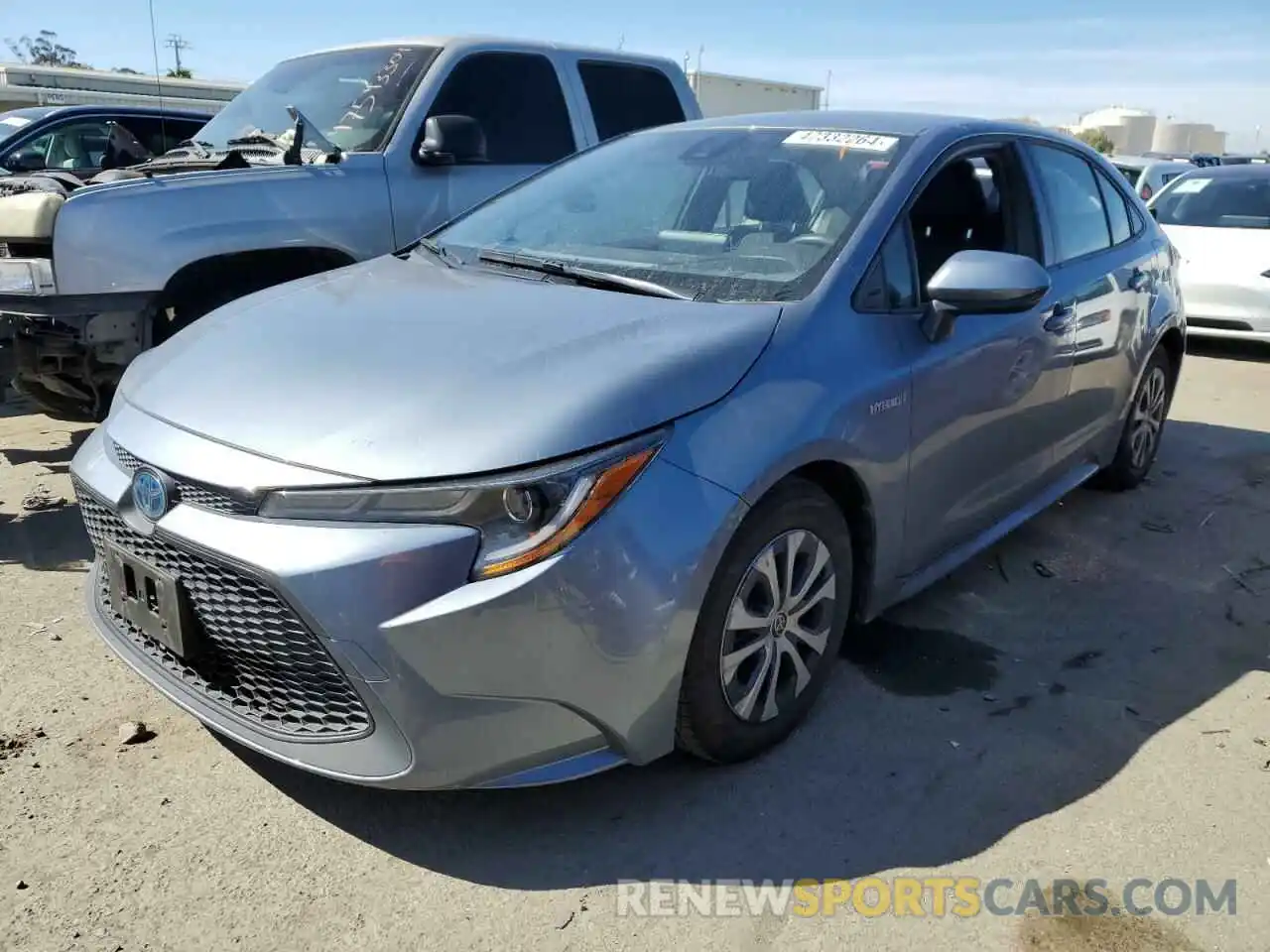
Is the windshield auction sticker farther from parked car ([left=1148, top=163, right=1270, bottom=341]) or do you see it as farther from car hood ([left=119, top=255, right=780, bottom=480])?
parked car ([left=1148, top=163, right=1270, bottom=341])

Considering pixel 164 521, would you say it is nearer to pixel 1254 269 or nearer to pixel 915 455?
pixel 915 455

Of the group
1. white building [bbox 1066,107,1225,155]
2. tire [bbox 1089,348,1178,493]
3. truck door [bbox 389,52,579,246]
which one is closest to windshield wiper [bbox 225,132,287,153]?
truck door [bbox 389,52,579,246]

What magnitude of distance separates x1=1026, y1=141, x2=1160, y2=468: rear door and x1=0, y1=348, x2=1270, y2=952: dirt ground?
2.97 ft

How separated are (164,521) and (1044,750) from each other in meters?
Answer: 2.37

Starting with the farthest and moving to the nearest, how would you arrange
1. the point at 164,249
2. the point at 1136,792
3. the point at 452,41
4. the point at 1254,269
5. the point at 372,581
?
the point at 1254,269
the point at 452,41
the point at 164,249
the point at 1136,792
the point at 372,581

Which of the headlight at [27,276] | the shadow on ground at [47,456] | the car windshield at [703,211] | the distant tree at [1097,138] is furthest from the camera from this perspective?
the distant tree at [1097,138]

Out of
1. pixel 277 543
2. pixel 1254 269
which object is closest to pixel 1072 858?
pixel 277 543

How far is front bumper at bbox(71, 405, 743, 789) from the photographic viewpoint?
7.03 feet

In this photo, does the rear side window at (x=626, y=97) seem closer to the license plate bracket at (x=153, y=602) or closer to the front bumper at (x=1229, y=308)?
the license plate bracket at (x=153, y=602)

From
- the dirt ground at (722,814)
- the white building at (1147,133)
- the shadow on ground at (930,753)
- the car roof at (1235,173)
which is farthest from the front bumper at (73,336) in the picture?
the white building at (1147,133)

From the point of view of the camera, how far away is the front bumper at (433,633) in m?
2.14

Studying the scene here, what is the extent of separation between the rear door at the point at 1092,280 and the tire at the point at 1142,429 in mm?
358

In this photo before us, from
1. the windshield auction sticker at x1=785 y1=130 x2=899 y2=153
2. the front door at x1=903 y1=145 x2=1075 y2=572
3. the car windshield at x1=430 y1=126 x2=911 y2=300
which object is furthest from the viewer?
the windshield auction sticker at x1=785 y1=130 x2=899 y2=153

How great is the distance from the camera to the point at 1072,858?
2.52 meters
